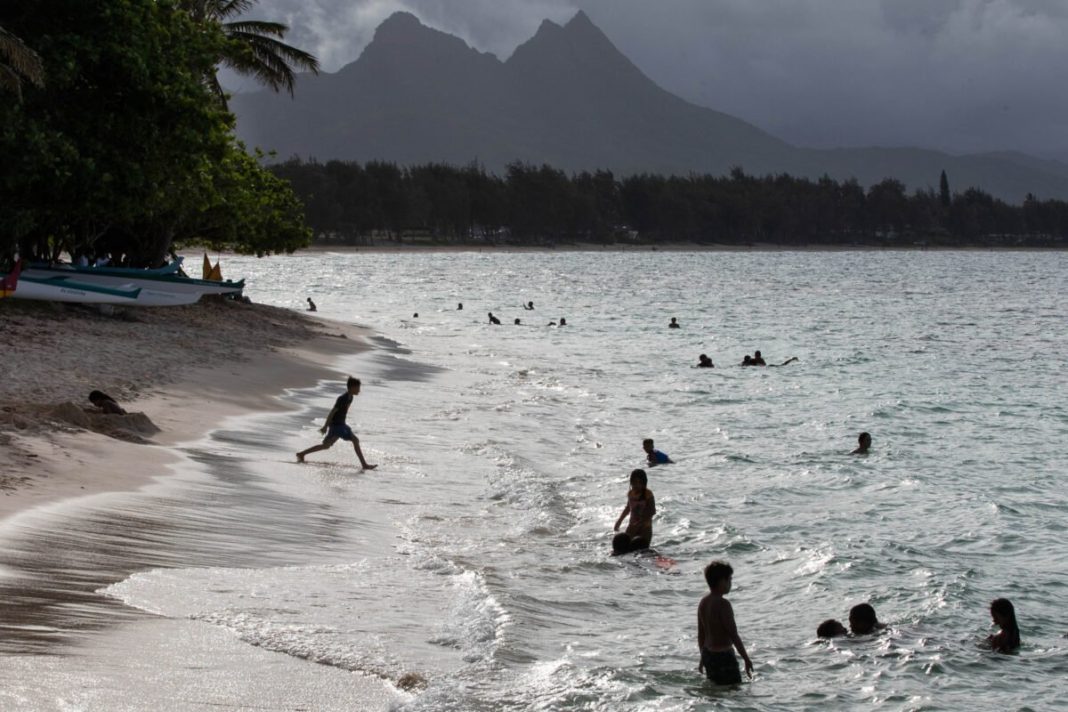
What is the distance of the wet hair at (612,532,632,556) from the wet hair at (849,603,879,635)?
3289mm

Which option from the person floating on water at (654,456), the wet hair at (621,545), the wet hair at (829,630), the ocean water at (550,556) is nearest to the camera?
the ocean water at (550,556)

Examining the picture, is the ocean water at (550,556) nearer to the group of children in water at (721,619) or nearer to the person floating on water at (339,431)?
the group of children in water at (721,619)

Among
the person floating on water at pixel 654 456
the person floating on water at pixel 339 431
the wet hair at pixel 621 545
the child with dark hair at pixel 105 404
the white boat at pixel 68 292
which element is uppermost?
the white boat at pixel 68 292

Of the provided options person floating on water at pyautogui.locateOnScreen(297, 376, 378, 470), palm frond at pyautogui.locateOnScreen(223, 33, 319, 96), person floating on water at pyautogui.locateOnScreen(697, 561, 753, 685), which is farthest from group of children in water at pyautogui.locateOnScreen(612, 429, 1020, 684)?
palm frond at pyautogui.locateOnScreen(223, 33, 319, 96)

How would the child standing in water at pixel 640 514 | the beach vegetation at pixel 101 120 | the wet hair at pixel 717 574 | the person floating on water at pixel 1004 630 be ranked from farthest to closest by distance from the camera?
1. the beach vegetation at pixel 101 120
2. the child standing in water at pixel 640 514
3. the person floating on water at pixel 1004 630
4. the wet hair at pixel 717 574

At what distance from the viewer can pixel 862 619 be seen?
1166 centimetres

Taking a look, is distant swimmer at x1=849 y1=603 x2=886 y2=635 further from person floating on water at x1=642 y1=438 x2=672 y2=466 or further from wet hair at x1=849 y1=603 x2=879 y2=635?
person floating on water at x1=642 y1=438 x2=672 y2=466

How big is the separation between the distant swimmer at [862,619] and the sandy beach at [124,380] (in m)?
7.89

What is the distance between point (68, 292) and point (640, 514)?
21.3 m

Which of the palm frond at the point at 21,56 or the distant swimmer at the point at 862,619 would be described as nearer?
the distant swimmer at the point at 862,619

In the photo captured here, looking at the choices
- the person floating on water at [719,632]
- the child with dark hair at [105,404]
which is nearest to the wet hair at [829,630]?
the person floating on water at [719,632]

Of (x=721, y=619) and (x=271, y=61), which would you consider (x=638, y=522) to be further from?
(x=271, y=61)

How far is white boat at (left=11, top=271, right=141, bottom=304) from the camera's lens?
29770 millimetres

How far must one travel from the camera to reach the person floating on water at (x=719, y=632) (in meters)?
9.59
